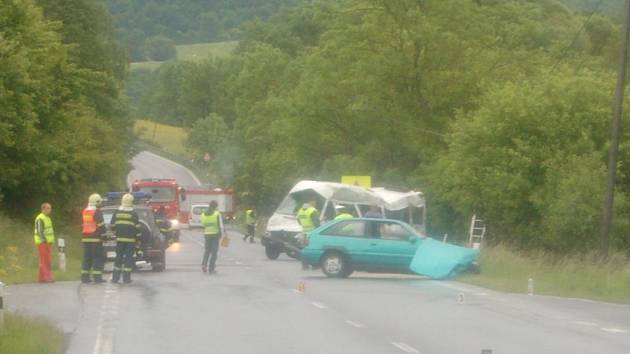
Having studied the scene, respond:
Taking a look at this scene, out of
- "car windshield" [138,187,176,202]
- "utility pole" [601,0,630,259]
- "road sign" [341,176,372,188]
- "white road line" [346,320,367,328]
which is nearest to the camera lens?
"white road line" [346,320,367,328]

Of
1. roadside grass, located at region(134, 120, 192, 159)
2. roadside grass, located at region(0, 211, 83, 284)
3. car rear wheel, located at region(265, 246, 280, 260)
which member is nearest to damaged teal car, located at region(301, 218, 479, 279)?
roadside grass, located at region(0, 211, 83, 284)

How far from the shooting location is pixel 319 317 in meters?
20.4

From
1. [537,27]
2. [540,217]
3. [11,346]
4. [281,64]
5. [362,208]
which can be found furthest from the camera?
[281,64]

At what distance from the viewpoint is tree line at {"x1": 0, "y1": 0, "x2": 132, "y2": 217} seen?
38062 millimetres

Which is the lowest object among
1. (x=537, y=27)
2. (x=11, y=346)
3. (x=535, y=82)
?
(x=11, y=346)

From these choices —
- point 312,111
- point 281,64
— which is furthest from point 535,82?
point 281,64

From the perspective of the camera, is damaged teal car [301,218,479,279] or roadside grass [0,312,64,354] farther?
damaged teal car [301,218,479,279]

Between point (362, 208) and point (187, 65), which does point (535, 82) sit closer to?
point (362, 208)

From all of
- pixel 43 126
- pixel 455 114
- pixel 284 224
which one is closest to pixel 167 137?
pixel 455 114

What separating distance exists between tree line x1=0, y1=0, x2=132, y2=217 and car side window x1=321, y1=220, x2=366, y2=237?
11.0m

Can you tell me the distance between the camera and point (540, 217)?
4000 centimetres

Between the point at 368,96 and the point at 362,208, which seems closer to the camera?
the point at 362,208

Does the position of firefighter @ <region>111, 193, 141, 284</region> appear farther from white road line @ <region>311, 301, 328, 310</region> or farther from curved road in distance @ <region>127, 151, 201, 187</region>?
curved road in distance @ <region>127, 151, 201, 187</region>

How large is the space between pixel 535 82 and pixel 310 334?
92.3 feet
